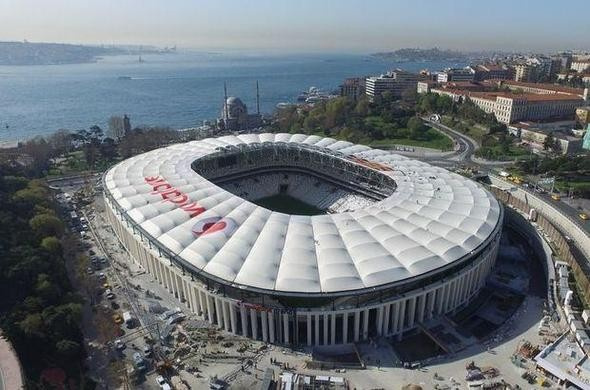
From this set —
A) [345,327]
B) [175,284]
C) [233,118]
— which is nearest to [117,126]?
[233,118]

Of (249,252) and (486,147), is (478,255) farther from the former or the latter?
(486,147)

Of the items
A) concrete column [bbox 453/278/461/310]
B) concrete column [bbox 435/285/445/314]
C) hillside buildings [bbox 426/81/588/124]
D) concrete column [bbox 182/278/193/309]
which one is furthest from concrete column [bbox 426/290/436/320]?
hillside buildings [bbox 426/81/588/124]

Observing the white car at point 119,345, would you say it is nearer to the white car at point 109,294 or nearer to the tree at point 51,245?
the white car at point 109,294

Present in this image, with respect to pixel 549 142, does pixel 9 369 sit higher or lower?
lower

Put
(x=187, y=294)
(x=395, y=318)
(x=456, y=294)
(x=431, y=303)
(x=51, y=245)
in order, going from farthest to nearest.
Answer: (x=51, y=245) → (x=187, y=294) → (x=456, y=294) → (x=431, y=303) → (x=395, y=318)

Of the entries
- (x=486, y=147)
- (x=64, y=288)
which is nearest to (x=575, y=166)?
(x=486, y=147)

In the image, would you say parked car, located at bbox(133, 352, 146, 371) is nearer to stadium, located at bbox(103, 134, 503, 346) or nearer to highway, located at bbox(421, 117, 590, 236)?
stadium, located at bbox(103, 134, 503, 346)

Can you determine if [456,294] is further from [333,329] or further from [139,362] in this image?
[139,362]
